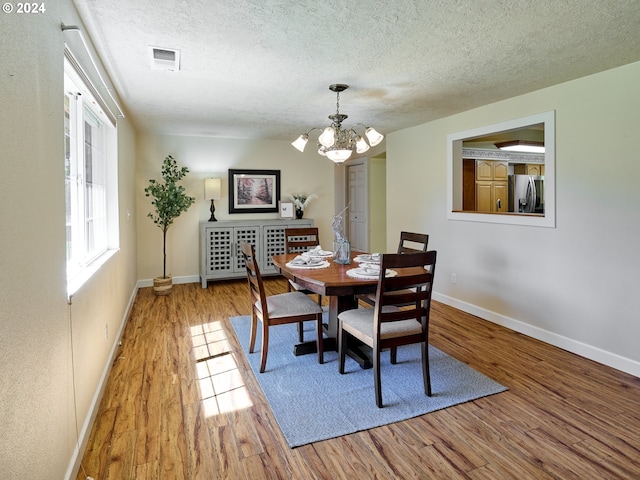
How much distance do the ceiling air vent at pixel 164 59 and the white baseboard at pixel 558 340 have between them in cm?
366

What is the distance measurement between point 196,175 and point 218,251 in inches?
47.8

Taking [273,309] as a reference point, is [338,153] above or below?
above

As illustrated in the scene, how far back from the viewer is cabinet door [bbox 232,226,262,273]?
5.67 meters

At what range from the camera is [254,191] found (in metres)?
6.07

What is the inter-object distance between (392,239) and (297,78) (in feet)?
10.1

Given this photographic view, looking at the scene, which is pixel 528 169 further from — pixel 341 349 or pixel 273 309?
pixel 273 309

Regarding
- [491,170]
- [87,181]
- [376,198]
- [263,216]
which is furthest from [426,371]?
[376,198]

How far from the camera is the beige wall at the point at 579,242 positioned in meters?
2.80

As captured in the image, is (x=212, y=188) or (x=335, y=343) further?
(x=212, y=188)

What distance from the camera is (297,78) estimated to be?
9.91ft

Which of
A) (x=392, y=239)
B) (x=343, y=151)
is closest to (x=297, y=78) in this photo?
(x=343, y=151)

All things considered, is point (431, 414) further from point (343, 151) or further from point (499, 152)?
point (499, 152)

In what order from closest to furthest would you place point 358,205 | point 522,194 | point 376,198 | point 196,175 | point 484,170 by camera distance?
point 196,175 → point 484,170 → point 522,194 → point 376,198 → point 358,205

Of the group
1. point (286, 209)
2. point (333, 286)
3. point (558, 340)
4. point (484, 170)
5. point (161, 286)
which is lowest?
point (558, 340)
